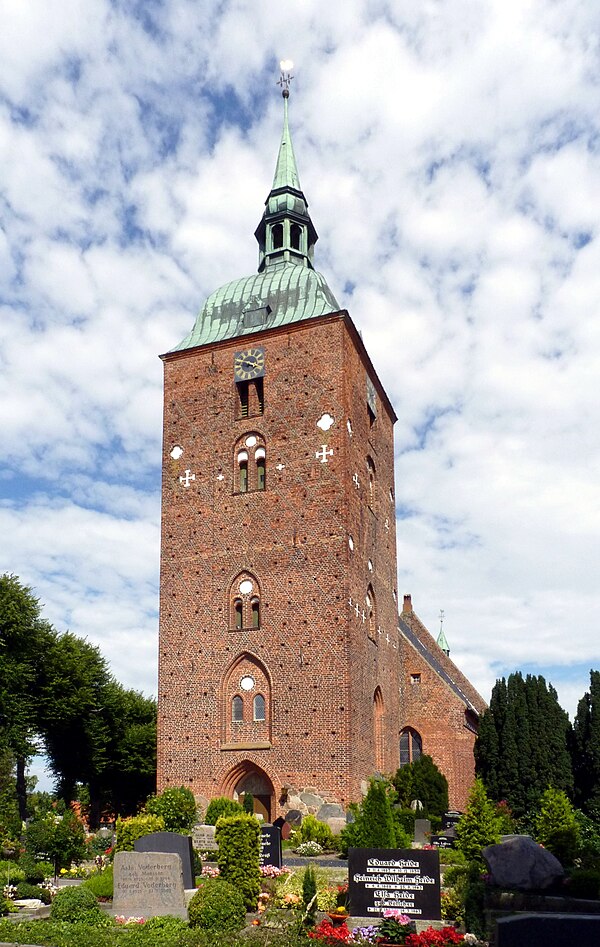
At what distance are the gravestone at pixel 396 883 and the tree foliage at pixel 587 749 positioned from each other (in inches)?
822

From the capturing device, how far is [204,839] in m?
23.6

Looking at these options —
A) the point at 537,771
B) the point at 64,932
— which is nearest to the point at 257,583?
the point at 537,771

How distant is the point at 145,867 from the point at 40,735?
24138mm

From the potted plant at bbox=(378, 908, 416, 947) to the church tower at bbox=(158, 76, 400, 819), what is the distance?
12.1 meters

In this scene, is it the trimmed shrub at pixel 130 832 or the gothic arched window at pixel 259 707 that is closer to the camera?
the trimmed shrub at pixel 130 832

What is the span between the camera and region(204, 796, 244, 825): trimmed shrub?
25.6m

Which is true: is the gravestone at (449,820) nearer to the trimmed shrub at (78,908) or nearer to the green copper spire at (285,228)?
the trimmed shrub at (78,908)

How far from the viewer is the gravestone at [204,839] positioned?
76.5ft

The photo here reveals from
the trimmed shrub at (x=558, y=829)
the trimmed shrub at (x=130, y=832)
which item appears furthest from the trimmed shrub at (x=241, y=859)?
the trimmed shrub at (x=558, y=829)

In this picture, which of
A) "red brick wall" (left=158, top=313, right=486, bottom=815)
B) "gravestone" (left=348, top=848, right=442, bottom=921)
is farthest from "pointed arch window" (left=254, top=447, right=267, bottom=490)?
"gravestone" (left=348, top=848, right=442, bottom=921)

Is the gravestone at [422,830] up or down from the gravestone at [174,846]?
down

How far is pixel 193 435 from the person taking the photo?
103 ft

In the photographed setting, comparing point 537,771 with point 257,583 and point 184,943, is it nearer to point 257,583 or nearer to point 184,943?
point 257,583

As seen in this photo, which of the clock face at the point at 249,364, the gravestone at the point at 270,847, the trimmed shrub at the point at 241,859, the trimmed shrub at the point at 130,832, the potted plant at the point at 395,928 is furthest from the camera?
the clock face at the point at 249,364
